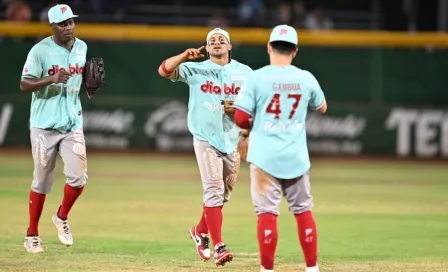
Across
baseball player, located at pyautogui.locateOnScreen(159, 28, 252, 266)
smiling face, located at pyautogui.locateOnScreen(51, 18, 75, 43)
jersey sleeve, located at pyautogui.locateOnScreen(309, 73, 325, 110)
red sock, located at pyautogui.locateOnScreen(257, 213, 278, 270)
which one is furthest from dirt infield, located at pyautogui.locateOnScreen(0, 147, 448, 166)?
red sock, located at pyautogui.locateOnScreen(257, 213, 278, 270)

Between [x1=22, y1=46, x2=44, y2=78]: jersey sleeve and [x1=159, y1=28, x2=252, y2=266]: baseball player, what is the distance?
1352mm

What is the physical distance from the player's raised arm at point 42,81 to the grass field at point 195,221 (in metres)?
1.63

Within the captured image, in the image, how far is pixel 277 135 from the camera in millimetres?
8117

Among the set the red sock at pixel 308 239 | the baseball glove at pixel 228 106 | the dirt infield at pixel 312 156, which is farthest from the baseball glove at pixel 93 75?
the dirt infield at pixel 312 156

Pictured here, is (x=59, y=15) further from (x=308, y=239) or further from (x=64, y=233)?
(x=308, y=239)

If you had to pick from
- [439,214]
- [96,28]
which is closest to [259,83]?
[439,214]

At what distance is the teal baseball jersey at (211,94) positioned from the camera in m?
9.86

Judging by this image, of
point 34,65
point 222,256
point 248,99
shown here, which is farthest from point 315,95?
point 34,65

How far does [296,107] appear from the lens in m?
8.12

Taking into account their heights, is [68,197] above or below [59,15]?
below

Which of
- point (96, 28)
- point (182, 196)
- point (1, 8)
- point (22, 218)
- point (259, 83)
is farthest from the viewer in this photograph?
point (1, 8)

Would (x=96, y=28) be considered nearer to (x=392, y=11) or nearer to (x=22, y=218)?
(x=392, y=11)

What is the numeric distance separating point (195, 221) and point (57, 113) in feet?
9.80

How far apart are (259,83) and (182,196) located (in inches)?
304
